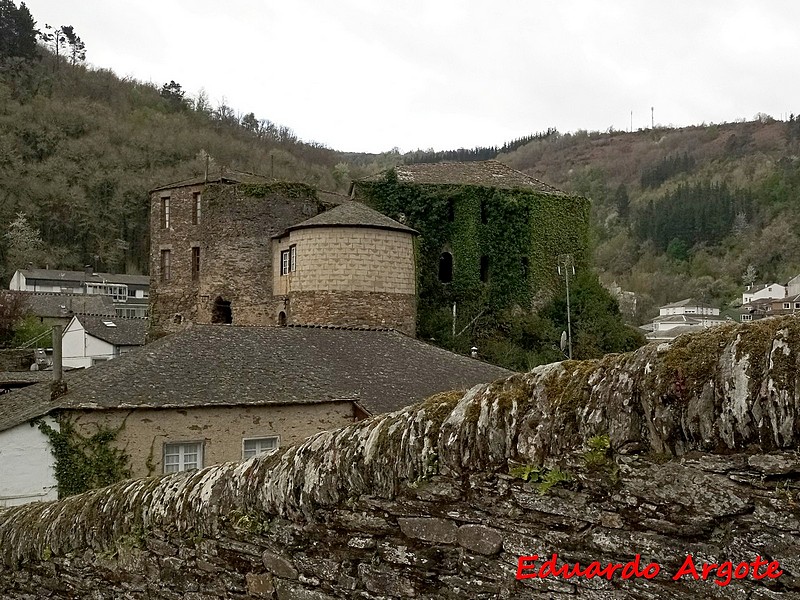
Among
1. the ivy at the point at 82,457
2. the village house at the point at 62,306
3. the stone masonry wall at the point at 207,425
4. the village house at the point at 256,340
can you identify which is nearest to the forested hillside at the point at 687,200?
the village house at the point at 256,340

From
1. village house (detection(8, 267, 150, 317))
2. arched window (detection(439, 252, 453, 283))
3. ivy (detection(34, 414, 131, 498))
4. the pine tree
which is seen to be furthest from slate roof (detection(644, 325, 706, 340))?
the pine tree

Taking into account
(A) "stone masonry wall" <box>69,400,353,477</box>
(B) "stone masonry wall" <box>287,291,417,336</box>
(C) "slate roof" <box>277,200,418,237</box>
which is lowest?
(A) "stone masonry wall" <box>69,400,353,477</box>

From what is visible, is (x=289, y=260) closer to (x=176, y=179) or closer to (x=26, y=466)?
(x=26, y=466)

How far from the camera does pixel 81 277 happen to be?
74.3 m

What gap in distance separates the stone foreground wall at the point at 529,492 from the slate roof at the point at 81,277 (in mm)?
72759

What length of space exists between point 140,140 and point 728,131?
122m

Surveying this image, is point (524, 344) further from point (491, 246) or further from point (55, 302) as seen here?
point (55, 302)

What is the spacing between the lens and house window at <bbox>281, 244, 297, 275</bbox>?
29.2 m

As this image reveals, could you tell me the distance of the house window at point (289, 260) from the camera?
2922cm

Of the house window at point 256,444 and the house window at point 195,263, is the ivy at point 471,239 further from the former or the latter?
the house window at point 256,444

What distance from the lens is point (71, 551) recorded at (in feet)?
19.5

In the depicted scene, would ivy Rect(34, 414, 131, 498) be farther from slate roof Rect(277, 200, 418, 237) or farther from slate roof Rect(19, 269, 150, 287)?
slate roof Rect(19, 269, 150, 287)

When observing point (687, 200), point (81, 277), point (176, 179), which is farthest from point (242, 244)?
point (687, 200)

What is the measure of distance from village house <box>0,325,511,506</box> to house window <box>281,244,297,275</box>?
9963 mm
